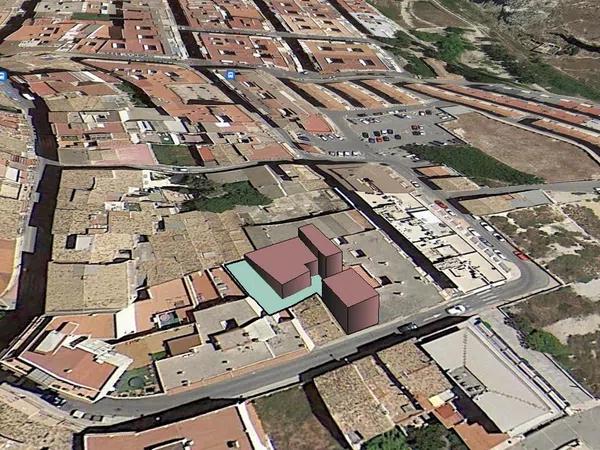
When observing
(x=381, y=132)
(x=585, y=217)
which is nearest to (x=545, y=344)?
(x=585, y=217)

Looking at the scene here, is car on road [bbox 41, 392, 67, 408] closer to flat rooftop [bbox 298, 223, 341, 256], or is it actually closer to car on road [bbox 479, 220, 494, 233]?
flat rooftop [bbox 298, 223, 341, 256]

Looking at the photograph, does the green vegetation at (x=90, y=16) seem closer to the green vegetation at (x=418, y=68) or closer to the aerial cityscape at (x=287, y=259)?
the aerial cityscape at (x=287, y=259)

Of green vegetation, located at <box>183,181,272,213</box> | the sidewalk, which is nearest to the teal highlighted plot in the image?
green vegetation, located at <box>183,181,272,213</box>

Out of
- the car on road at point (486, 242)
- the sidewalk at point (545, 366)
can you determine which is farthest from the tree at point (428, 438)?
the car on road at point (486, 242)

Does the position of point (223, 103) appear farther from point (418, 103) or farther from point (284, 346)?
point (284, 346)

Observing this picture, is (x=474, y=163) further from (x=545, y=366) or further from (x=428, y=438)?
Answer: (x=428, y=438)

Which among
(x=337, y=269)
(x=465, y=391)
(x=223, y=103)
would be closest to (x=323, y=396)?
(x=465, y=391)

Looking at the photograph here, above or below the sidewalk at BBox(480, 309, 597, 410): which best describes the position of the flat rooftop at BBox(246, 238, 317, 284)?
above
